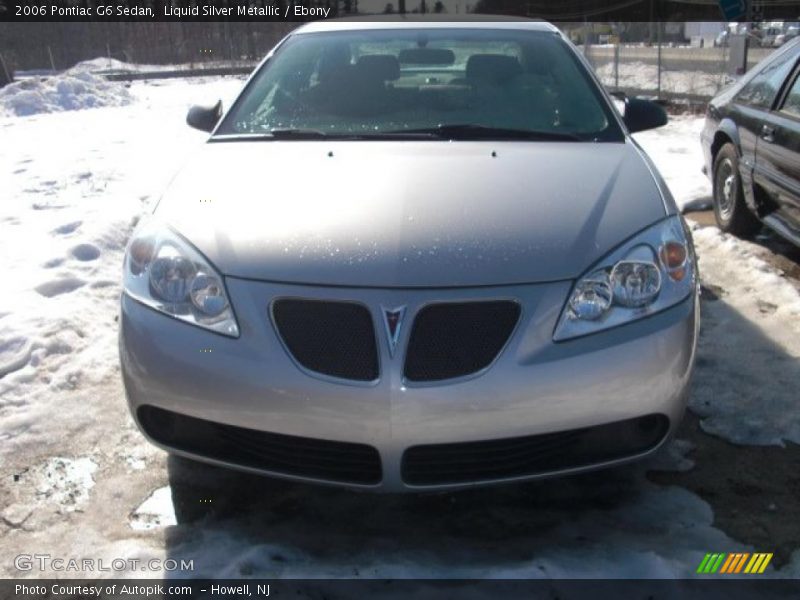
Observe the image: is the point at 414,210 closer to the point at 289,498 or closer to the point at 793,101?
the point at 289,498

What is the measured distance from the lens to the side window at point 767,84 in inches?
200

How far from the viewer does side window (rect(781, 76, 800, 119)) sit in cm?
469

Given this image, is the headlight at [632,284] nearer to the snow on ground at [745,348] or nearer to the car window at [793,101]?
the snow on ground at [745,348]

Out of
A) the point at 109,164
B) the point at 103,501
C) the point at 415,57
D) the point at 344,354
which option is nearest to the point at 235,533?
the point at 103,501

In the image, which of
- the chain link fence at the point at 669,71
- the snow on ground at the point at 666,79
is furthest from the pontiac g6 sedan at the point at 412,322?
the snow on ground at the point at 666,79

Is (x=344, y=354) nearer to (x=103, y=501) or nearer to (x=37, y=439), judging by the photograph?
(x=103, y=501)

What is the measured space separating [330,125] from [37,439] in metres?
1.75

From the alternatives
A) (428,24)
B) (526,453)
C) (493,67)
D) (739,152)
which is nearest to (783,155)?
(739,152)

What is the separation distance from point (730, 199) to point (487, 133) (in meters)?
3.15

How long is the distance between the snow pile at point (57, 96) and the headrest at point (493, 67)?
13609mm

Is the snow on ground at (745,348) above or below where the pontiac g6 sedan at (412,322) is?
below

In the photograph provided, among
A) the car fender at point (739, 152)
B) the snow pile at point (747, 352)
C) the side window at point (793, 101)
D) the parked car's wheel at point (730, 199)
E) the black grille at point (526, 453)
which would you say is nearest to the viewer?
the black grille at point (526, 453)

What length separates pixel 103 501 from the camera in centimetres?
268

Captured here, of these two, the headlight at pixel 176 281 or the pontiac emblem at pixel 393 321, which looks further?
the headlight at pixel 176 281
